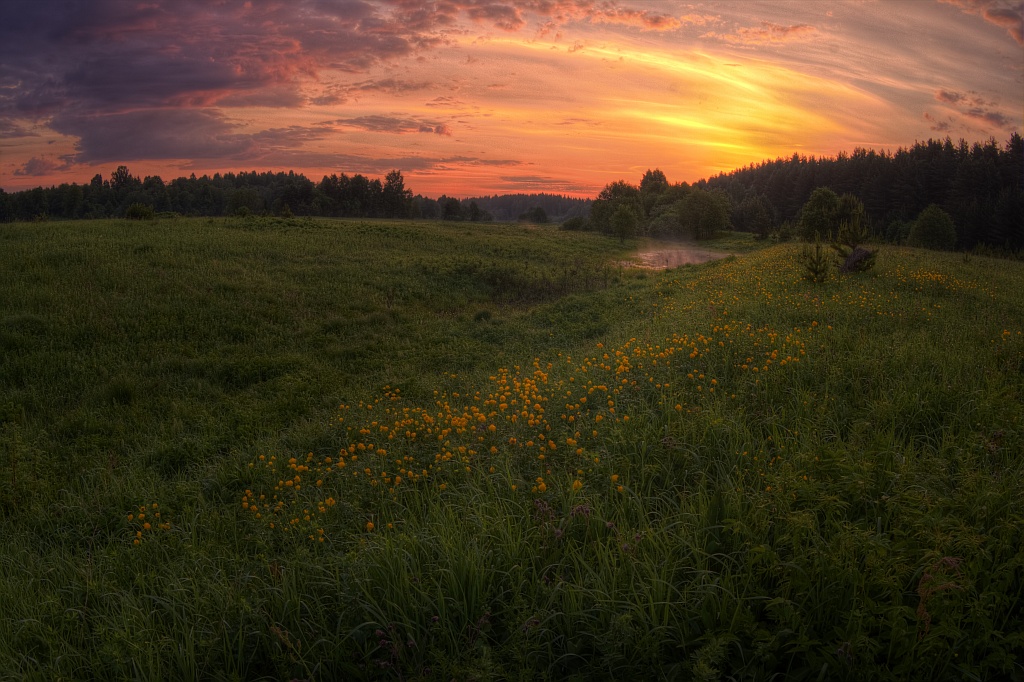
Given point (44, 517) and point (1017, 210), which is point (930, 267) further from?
point (1017, 210)

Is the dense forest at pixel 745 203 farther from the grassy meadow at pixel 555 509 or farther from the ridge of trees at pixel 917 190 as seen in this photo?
the grassy meadow at pixel 555 509

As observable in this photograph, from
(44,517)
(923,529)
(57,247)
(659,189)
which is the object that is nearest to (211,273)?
(57,247)

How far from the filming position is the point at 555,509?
4.04 meters

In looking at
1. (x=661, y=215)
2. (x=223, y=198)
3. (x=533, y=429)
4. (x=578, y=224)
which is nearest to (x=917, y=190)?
(x=661, y=215)

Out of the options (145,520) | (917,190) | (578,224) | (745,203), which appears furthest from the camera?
(745,203)

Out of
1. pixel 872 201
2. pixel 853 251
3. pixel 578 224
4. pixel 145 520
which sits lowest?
pixel 145 520

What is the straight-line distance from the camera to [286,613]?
3182mm

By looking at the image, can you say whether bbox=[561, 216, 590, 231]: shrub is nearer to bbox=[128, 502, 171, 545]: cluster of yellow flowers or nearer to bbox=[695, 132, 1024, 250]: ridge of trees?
bbox=[695, 132, 1024, 250]: ridge of trees

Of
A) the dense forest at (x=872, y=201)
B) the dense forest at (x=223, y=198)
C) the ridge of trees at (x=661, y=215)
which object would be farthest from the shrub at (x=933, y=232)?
the dense forest at (x=223, y=198)

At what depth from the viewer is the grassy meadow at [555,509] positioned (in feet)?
8.94

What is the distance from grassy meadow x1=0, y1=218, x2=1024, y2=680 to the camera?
2.72 metres

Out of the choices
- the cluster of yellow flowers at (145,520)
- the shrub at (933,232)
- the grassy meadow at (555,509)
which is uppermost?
the shrub at (933,232)

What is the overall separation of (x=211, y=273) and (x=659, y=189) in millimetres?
97505

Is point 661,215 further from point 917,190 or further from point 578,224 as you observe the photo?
point 917,190
